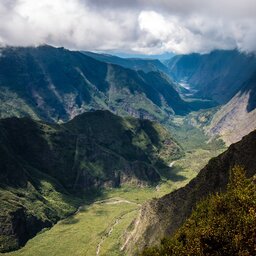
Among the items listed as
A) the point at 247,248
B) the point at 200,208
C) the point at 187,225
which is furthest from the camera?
the point at 200,208

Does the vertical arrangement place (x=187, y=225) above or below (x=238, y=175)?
below

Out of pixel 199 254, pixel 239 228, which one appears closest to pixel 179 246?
pixel 199 254

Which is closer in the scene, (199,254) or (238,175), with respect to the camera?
(199,254)

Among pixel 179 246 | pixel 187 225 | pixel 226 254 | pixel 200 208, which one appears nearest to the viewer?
pixel 226 254

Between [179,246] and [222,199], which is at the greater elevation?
[222,199]

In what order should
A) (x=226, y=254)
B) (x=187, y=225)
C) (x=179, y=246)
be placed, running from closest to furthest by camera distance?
(x=226, y=254)
(x=179, y=246)
(x=187, y=225)

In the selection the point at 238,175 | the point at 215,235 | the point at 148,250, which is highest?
the point at 238,175

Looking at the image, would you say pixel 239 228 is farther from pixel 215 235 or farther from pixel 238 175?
pixel 238 175

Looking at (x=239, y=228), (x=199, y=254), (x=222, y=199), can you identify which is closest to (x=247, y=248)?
(x=239, y=228)

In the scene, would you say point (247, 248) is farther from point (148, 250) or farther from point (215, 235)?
point (148, 250)
